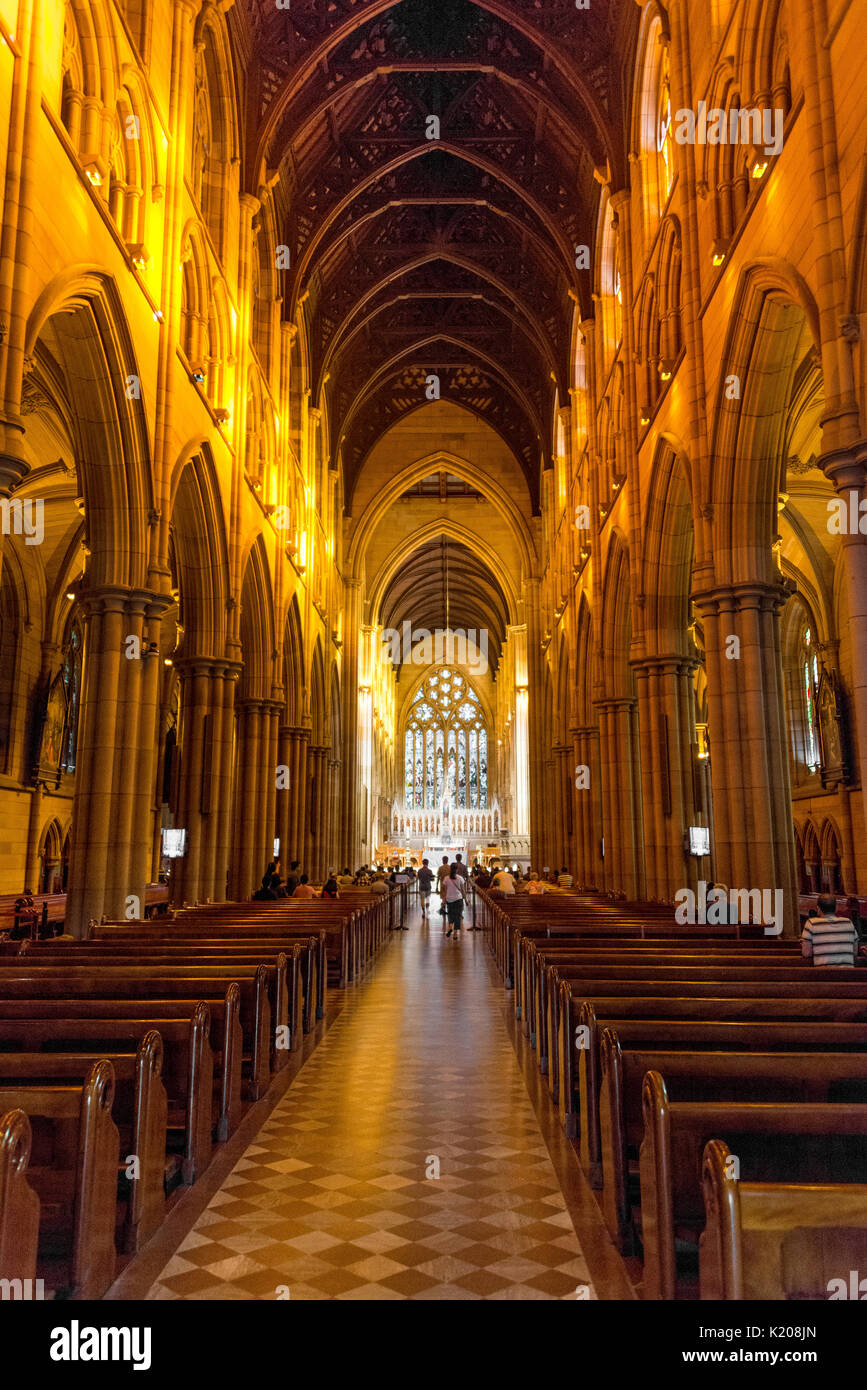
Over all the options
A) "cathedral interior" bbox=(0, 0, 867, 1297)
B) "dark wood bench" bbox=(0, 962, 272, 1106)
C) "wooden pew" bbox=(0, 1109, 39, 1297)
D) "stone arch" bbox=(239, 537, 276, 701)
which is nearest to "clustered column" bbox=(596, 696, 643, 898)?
"cathedral interior" bbox=(0, 0, 867, 1297)

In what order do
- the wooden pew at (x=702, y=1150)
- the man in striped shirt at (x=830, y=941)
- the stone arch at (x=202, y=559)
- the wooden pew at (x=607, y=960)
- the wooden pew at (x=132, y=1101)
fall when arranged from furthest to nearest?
the stone arch at (x=202, y=559), the man in striped shirt at (x=830, y=941), the wooden pew at (x=607, y=960), the wooden pew at (x=132, y=1101), the wooden pew at (x=702, y=1150)

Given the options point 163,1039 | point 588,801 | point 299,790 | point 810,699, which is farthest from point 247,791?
point 810,699

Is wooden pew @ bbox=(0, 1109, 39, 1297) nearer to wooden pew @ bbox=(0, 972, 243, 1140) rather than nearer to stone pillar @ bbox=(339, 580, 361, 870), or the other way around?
wooden pew @ bbox=(0, 972, 243, 1140)

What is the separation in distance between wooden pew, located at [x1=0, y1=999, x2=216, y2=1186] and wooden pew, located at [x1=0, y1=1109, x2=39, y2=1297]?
1.44 meters

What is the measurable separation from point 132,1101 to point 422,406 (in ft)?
106

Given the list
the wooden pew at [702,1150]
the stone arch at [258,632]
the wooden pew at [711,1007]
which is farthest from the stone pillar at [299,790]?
the wooden pew at [702,1150]

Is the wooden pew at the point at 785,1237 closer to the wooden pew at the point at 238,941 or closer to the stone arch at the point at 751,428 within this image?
the wooden pew at the point at 238,941

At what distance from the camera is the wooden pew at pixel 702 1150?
3.07 meters

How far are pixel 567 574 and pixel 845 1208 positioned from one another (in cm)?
2334

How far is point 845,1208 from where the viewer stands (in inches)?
93.4

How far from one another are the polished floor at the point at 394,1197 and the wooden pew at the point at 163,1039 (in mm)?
283

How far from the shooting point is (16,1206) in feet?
9.07

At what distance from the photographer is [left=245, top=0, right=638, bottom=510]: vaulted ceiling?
59.5 ft
